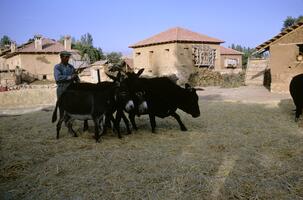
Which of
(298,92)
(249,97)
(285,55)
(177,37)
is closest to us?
(298,92)

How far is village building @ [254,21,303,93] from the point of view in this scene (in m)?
18.6

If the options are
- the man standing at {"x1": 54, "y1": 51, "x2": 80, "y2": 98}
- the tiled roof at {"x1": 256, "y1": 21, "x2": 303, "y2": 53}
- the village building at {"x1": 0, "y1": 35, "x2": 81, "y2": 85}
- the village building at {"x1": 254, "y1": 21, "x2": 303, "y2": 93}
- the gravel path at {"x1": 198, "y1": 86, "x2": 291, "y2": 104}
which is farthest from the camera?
the village building at {"x1": 0, "y1": 35, "x2": 81, "y2": 85}

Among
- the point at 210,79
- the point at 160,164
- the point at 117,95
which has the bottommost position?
the point at 160,164

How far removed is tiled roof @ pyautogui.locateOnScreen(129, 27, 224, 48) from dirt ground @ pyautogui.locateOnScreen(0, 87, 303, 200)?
919 inches

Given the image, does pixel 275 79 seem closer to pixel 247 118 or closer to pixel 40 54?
pixel 247 118

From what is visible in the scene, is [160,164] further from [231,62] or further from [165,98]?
[231,62]

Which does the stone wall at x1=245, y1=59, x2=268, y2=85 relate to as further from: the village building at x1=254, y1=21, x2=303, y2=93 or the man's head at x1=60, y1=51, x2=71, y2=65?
the man's head at x1=60, y1=51, x2=71, y2=65

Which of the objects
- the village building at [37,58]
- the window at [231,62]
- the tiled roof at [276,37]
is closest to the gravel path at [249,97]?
the tiled roof at [276,37]

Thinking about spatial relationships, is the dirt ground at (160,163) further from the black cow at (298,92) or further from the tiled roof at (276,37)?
the tiled roof at (276,37)

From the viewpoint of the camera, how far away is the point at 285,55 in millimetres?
19078

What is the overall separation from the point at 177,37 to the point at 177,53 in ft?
5.44

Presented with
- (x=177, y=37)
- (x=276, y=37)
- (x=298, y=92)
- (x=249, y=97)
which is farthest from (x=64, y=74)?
(x=177, y=37)

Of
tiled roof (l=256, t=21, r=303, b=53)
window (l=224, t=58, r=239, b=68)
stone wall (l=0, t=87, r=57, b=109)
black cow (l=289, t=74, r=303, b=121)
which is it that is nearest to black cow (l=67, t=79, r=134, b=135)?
black cow (l=289, t=74, r=303, b=121)

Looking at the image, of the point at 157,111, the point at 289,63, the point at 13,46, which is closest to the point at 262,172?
the point at 157,111
